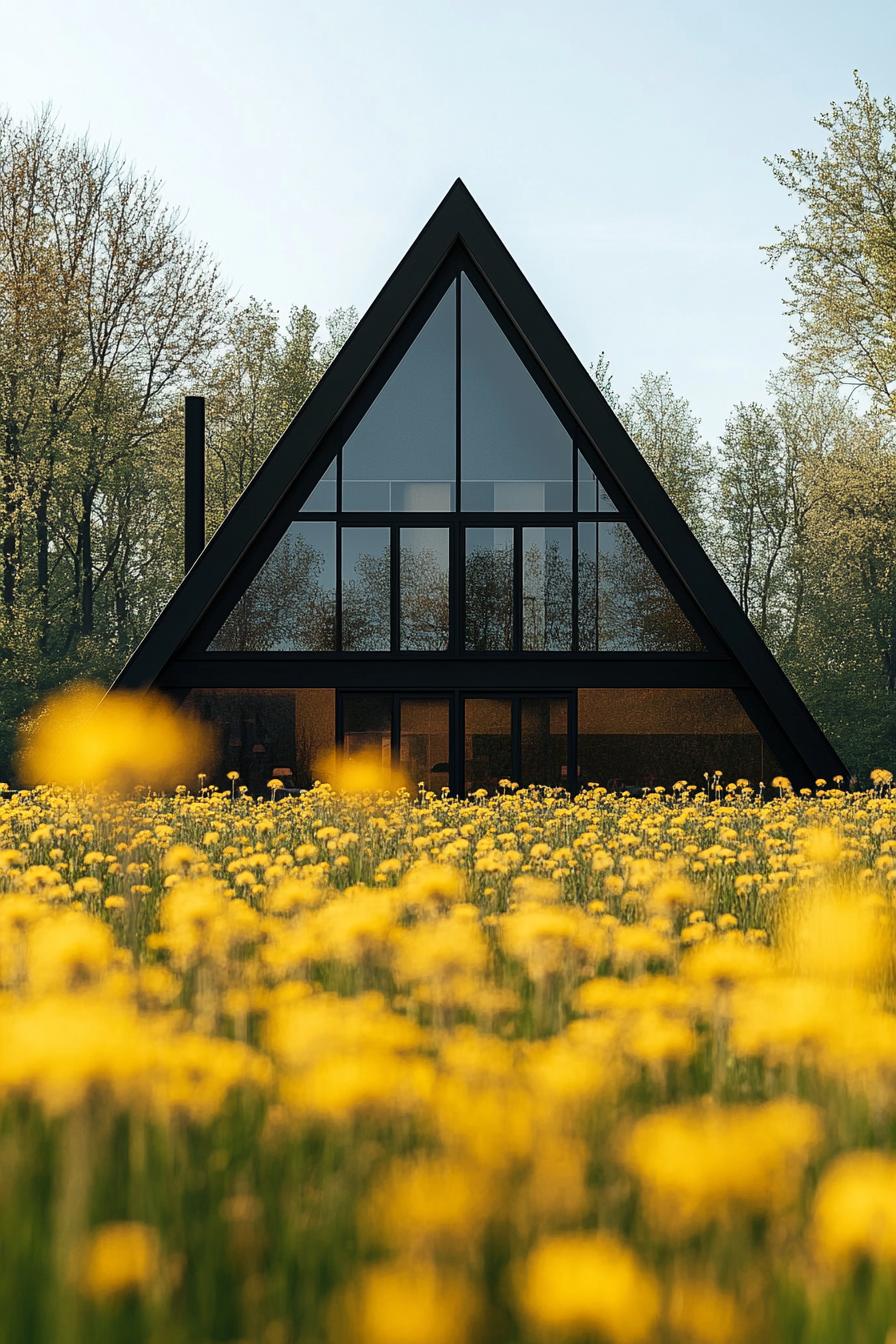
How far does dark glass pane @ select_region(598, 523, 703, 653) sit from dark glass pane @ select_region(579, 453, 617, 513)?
10.7 inches

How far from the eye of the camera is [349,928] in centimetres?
294

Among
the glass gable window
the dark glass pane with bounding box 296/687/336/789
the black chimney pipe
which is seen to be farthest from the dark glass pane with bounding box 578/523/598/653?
the black chimney pipe

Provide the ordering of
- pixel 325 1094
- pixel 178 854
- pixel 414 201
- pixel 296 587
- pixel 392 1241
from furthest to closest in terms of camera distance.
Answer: pixel 414 201, pixel 296 587, pixel 178 854, pixel 392 1241, pixel 325 1094

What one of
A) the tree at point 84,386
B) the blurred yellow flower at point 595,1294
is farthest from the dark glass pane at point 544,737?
the blurred yellow flower at point 595,1294

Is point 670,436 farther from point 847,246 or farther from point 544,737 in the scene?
point 544,737

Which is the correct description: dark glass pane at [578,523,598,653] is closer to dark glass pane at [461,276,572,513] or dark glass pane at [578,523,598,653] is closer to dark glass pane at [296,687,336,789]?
dark glass pane at [461,276,572,513]

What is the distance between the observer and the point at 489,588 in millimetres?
16875

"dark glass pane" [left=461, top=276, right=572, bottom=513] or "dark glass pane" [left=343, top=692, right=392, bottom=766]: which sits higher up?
"dark glass pane" [left=461, top=276, right=572, bottom=513]

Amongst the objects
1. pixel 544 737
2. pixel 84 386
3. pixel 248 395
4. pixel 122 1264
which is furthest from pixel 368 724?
pixel 248 395

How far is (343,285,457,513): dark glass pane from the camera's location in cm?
1666

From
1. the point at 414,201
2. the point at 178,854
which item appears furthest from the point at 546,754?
the point at 178,854

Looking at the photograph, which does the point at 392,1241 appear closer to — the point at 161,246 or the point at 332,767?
the point at 332,767

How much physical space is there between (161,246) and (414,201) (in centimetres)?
1094

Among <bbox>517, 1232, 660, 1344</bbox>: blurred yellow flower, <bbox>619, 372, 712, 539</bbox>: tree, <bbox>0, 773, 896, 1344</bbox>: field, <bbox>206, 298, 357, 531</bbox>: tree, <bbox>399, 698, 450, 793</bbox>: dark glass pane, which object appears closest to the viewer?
<bbox>517, 1232, 660, 1344</bbox>: blurred yellow flower
